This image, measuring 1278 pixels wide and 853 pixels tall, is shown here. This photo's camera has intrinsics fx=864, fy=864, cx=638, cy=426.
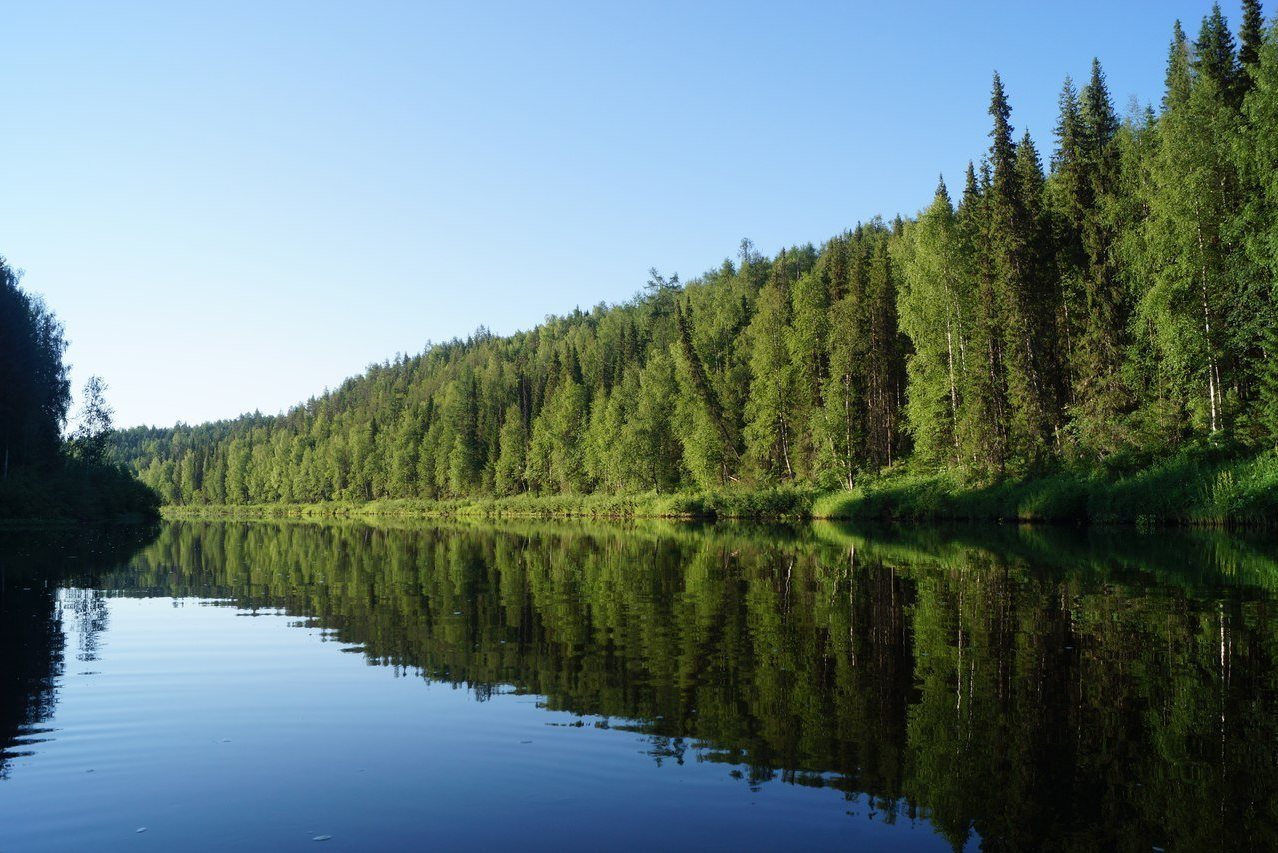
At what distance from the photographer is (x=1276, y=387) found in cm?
3631

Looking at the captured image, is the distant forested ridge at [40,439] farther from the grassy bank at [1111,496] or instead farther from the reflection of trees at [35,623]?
the grassy bank at [1111,496]

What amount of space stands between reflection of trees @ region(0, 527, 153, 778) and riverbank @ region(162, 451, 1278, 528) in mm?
40861

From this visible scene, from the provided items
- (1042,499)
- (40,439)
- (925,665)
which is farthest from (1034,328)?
(40,439)

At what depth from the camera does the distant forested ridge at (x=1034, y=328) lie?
4119 cm

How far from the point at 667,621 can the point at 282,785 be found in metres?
9.73

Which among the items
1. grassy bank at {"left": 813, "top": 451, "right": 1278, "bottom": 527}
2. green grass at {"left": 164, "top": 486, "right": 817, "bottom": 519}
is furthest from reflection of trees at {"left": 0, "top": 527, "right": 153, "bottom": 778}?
green grass at {"left": 164, "top": 486, "right": 817, "bottom": 519}

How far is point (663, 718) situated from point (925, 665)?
445 cm

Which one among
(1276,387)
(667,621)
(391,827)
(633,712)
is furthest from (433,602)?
(1276,387)

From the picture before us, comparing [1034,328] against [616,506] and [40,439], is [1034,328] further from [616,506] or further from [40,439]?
[40,439]

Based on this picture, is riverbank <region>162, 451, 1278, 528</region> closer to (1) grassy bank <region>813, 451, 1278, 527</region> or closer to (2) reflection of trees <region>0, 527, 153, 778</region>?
(1) grassy bank <region>813, 451, 1278, 527</region>

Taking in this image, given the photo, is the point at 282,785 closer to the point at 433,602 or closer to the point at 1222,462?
the point at 433,602

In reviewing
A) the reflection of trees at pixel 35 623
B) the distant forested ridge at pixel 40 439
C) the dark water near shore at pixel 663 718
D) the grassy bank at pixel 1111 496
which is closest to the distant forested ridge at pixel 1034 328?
the grassy bank at pixel 1111 496

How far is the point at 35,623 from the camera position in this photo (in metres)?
17.8

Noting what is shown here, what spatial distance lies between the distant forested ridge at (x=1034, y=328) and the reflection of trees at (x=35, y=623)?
41.8 metres
